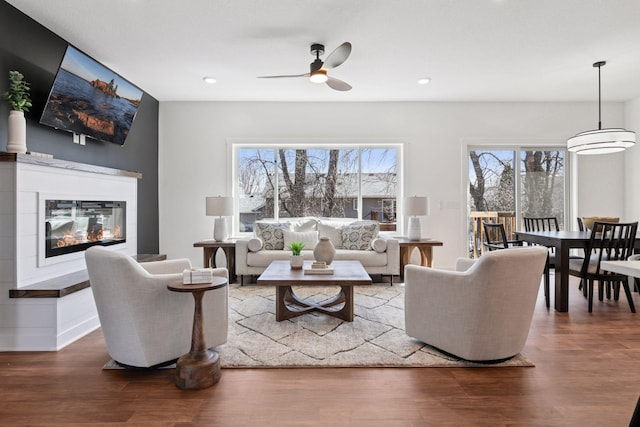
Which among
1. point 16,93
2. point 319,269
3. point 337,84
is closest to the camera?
point 16,93

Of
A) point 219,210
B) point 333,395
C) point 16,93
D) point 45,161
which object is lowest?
point 333,395

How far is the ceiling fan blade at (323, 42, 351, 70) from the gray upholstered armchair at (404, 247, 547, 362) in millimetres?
1855

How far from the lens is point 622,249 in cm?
354

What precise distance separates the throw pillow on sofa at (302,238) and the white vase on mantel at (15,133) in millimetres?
2938

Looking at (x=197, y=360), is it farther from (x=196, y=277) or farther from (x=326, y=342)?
(x=326, y=342)

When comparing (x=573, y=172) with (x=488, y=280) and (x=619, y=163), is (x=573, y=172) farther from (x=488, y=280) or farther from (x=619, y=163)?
(x=488, y=280)

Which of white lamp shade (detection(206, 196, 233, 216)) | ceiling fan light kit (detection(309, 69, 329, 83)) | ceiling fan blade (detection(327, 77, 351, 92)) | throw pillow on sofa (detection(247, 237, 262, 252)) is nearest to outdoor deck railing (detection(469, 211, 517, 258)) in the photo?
ceiling fan blade (detection(327, 77, 351, 92))

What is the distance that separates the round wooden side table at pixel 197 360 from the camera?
2.03 meters

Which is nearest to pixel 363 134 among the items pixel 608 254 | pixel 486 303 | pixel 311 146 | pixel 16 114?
pixel 311 146

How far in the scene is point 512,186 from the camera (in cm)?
564

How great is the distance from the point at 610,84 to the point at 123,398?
6308 millimetres

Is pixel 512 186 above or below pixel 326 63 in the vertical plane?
below

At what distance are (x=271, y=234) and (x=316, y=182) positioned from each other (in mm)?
1277

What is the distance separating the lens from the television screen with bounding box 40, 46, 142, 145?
313cm
